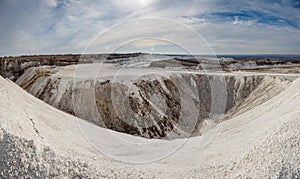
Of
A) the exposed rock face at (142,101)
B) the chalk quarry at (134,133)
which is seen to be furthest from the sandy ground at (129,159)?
the exposed rock face at (142,101)

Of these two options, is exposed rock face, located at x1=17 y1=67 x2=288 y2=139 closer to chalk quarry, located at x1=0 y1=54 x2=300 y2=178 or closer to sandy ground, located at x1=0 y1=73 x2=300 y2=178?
chalk quarry, located at x1=0 y1=54 x2=300 y2=178

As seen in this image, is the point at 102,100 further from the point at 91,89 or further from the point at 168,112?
the point at 168,112

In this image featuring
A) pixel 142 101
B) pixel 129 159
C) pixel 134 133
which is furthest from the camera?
pixel 142 101

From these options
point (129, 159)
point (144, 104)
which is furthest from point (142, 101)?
point (129, 159)

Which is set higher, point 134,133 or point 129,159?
point 129,159

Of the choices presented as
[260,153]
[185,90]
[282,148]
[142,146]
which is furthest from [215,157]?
[185,90]

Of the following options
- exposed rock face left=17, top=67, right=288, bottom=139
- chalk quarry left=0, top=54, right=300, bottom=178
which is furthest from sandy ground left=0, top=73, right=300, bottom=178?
exposed rock face left=17, top=67, right=288, bottom=139

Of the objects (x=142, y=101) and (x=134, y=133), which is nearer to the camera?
(x=134, y=133)

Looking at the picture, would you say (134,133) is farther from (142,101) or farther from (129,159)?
(129,159)
